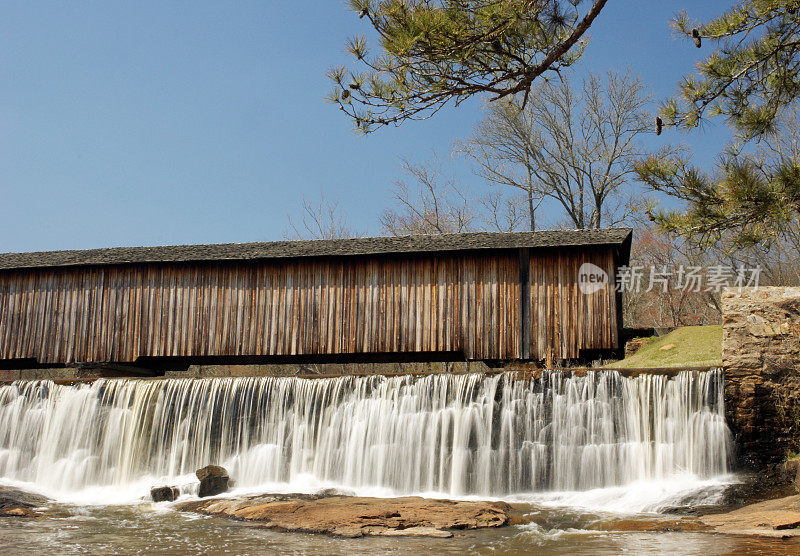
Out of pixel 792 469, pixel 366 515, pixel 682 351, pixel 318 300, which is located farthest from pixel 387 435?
pixel 682 351

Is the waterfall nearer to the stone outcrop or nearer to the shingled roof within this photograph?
the stone outcrop

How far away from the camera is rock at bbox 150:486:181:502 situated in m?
12.1

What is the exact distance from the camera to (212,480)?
1251 cm

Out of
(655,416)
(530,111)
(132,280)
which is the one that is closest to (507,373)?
(655,416)

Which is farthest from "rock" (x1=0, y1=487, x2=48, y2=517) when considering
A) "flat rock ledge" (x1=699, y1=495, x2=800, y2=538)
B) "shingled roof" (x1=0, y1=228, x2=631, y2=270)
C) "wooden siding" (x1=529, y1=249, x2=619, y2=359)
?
"wooden siding" (x1=529, y1=249, x2=619, y2=359)

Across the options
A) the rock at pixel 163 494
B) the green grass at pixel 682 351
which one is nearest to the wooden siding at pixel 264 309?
the green grass at pixel 682 351

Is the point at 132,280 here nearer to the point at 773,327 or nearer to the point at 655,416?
the point at 655,416

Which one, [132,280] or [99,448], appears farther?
[132,280]

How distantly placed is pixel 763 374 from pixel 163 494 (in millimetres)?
9711

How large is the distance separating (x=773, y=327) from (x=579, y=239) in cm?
560

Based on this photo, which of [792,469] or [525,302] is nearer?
[792,469]

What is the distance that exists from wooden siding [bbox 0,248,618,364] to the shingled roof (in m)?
0.39

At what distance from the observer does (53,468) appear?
573 inches

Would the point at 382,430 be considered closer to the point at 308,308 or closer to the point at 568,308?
the point at 308,308
